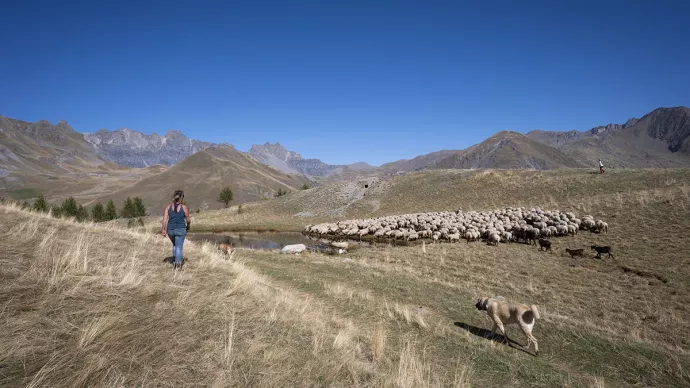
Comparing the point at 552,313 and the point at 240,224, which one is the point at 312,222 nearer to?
the point at 240,224

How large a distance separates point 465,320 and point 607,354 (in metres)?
3.37

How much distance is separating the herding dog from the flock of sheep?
18409 millimetres

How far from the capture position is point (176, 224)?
9578mm

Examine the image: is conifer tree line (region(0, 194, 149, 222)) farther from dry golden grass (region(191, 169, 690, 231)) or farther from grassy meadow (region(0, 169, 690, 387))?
grassy meadow (region(0, 169, 690, 387))

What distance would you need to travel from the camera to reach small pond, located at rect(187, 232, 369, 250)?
32.4 m

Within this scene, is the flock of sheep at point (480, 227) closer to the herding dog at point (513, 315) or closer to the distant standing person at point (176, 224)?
the herding dog at point (513, 315)

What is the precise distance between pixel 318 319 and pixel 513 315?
4946 mm

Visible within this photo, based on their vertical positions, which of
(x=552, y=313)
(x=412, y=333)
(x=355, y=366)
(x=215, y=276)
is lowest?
(x=552, y=313)

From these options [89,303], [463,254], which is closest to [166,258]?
[89,303]

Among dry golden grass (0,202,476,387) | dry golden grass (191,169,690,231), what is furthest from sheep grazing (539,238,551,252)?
dry golden grass (0,202,476,387)

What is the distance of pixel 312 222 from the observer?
49844mm

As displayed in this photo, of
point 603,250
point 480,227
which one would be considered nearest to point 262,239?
point 480,227

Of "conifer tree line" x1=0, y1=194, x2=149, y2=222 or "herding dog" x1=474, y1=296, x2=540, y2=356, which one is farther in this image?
"conifer tree line" x1=0, y1=194, x2=149, y2=222

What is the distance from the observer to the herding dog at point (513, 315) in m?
7.94
